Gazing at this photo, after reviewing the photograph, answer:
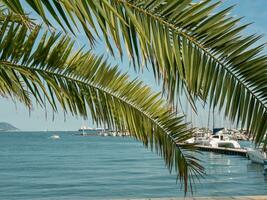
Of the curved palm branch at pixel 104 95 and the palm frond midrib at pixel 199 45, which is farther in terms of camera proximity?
the curved palm branch at pixel 104 95

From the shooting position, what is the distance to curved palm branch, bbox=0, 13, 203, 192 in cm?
434

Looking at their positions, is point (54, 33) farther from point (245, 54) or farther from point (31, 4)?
point (31, 4)

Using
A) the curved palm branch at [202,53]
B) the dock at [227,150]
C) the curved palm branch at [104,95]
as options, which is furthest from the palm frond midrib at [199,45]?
the dock at [227,150]

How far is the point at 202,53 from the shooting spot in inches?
127

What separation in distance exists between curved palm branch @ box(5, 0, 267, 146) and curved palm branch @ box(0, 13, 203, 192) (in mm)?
A: 1243

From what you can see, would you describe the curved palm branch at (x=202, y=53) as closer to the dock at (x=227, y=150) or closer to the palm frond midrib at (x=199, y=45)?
the palm frond midrib at (x=199, y=45)

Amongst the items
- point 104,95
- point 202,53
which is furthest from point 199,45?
point 104,95

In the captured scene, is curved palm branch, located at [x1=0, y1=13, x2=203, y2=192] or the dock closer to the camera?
curved palm branch, located at [x1=0, y1=13, x2=203, y2=192]

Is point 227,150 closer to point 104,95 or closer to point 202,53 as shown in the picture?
point 104,95

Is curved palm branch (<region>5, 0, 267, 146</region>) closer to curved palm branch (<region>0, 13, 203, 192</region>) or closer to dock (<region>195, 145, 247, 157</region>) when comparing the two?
curved palm branch (<region>0, 13, 203, 192</region>)

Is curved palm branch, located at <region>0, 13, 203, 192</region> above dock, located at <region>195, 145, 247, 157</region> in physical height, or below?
below

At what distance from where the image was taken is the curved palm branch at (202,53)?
9.97 ft

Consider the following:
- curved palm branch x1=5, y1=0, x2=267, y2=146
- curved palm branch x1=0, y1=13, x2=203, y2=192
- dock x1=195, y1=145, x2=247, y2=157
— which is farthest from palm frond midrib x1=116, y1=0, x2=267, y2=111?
dock x1=195, y1=145, x2=247, y2=157

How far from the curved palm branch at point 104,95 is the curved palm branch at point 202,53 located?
124cm
